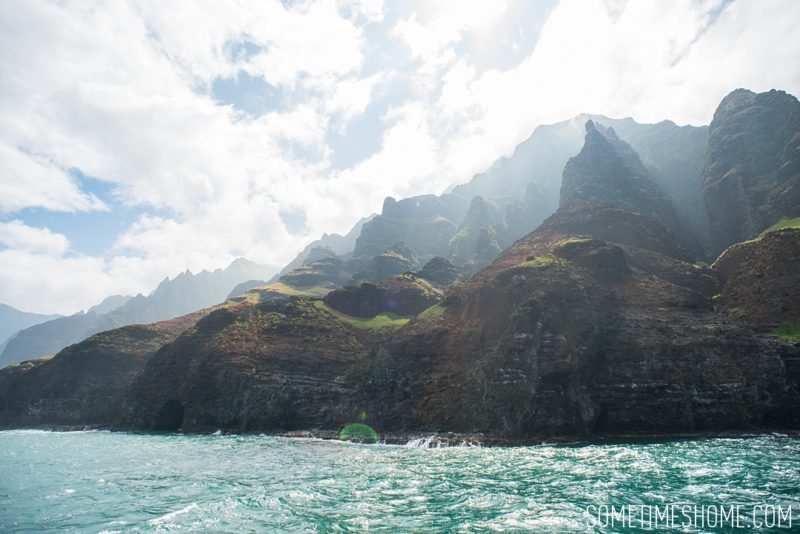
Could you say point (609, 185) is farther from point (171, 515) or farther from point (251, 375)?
point (171, 515)

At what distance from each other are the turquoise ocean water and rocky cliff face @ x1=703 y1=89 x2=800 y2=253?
89761mm

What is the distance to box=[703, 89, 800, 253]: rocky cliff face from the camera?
103 metres

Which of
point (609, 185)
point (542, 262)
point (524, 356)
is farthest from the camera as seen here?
point (609, 185)

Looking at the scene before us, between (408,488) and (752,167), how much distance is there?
143452 millimetres

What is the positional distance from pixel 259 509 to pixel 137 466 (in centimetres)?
2378

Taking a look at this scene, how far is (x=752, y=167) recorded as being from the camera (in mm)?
118188

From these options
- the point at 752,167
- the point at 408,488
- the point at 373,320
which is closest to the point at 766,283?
the point at 408,488

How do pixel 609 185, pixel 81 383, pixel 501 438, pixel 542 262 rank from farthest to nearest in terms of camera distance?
pixel 609 185
pixel 81 383
pixel 542 262
pixel 501 438

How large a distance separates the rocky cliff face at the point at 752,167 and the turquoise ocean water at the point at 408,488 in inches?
3534

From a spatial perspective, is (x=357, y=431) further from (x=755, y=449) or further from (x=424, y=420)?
(x=755, y=449)

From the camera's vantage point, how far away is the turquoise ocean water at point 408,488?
20.8 metres

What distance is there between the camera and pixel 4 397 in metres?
117

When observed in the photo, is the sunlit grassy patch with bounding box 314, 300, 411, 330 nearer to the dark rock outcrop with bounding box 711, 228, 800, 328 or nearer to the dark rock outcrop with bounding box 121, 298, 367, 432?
the dark rock outcrop with bounding box 121, 298, 367, 432

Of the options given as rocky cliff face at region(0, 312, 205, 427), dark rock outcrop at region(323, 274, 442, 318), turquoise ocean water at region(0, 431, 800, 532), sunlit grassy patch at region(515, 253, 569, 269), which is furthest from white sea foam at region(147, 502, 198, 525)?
rocky cliff face at region(0, 312, 205, 427)
